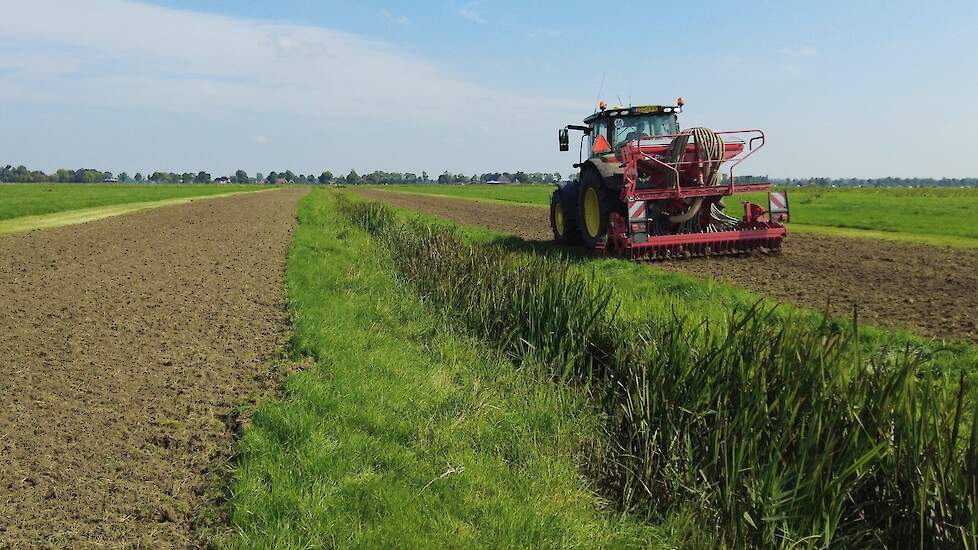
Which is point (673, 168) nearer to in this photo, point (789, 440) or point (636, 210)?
point (636, 210)

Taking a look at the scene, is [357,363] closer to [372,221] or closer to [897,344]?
[897,344]

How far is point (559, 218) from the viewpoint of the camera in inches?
585

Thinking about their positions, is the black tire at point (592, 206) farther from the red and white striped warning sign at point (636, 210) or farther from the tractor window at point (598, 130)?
the tractor window at point (598, 130)

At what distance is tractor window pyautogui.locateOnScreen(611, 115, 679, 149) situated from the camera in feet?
45.2

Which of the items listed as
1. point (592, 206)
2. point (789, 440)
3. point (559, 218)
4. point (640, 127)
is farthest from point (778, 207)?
point (789, 440)

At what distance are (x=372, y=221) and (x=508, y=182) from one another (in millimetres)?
133482

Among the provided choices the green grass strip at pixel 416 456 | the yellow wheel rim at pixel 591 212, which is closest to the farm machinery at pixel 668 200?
the yellow wheel rim at pixel 591 212

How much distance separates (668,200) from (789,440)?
29.3ft

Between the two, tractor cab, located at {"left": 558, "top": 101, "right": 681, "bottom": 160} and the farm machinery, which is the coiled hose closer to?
the farm machinery

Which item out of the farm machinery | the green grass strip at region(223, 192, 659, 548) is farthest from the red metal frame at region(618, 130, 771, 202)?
the green grass strip at region(223, 192, 659, 548)

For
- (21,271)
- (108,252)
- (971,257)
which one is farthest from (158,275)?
(971,257)

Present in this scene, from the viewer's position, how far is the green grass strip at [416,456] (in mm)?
3525

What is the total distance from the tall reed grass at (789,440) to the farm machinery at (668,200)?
6.27 m

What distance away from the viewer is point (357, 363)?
6129mm
